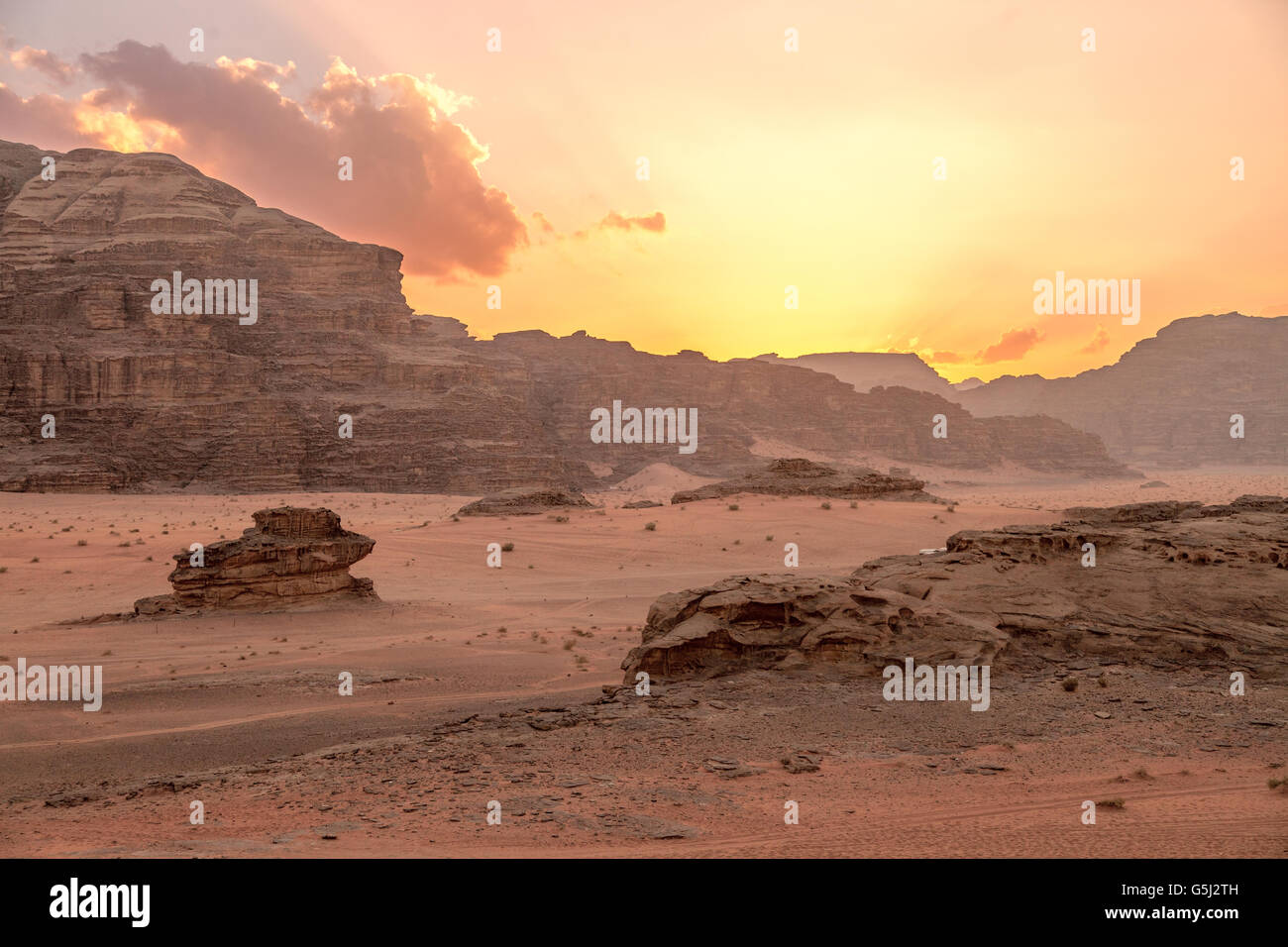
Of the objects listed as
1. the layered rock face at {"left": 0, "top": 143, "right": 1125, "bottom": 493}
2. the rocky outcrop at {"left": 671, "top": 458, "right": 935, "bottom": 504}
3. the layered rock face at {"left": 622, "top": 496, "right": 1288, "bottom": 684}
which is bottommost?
the layered rock face at {"left": 622, "top": 496, "right": 1288, "bottom": 684}

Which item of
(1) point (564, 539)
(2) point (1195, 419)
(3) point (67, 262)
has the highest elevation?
(3) point (67, 262)

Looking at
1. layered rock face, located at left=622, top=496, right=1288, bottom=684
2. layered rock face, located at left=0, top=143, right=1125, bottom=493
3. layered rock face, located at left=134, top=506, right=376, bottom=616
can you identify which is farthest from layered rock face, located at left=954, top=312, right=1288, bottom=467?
layered rock face, located at left=134, top=506, right=376, bottom=616

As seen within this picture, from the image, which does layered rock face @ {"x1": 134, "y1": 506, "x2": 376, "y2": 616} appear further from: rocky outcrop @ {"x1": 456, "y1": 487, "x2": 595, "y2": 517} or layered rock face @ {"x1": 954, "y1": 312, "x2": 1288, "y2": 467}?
layered rock face @ {"x1": 954, "y1": 312, "x2": 1288, "y2": 467}

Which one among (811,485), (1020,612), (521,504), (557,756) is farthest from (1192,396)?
(557,756)

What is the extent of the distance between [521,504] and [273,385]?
4714 cm

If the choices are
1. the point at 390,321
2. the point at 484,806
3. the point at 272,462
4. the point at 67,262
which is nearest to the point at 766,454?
the point at 390,321

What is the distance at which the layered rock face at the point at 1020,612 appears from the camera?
7695mm

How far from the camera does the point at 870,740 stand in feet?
19.6

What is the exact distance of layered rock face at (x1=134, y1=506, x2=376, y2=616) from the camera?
13047 mm

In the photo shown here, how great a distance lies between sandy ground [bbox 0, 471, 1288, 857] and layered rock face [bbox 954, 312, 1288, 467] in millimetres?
138017
